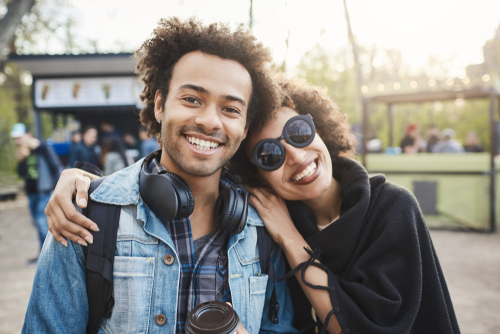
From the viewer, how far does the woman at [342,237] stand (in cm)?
168

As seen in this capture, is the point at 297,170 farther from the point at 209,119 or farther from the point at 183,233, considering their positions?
the point at 183,233

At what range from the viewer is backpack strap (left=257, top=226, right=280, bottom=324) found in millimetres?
1920

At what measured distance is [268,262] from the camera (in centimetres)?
197

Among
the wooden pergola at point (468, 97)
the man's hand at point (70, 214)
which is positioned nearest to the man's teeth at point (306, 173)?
the man's hand at point (70, 214)

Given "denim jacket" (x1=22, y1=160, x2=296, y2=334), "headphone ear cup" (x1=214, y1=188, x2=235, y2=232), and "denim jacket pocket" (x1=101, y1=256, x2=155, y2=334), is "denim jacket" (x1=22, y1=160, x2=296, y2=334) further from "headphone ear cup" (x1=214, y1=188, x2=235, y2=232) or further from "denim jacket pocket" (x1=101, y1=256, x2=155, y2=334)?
"headphone ear cup" (x1=214, y1=188, x2=235, y2=232)

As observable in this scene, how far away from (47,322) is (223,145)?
3.83ft

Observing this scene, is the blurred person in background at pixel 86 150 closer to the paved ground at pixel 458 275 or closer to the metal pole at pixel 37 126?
the paved ground at pixel 458 275

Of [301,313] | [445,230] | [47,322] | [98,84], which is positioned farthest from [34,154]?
[445,230]

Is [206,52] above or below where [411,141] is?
above

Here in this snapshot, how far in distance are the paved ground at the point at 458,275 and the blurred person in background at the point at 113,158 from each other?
2.15 meters

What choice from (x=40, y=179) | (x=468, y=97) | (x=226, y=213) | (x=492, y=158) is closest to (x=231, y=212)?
(x=226, y=213)

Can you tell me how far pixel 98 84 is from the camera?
9398mm

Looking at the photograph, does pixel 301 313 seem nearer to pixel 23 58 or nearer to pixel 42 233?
pixel 42 233

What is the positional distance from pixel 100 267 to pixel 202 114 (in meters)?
0.89
